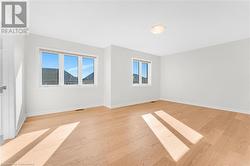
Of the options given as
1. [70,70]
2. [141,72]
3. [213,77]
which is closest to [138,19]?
[70,70]

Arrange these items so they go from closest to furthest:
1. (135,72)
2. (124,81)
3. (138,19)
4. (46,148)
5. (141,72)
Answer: (46,148) → (138,19) → (124,81) → (135,72) → (141,72)

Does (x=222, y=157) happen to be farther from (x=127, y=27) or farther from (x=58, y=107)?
(x=58, y=107)

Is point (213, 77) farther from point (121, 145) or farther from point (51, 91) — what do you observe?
point (51, 91)

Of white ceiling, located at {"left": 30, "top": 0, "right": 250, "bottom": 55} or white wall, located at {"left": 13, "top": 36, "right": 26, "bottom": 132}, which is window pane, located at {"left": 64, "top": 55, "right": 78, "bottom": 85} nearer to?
white ceiling, located at {"left": 30, "top": 0, "right": 250, "bottom": 55}

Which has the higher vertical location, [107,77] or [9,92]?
[107,77]

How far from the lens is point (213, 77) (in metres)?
4.13

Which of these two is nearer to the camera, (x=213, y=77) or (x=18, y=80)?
(x=18, y=80)

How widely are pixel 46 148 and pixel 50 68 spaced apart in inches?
99.0

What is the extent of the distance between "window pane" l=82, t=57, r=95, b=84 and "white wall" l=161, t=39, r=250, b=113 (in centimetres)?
373

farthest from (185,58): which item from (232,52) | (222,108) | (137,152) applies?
(137,152)

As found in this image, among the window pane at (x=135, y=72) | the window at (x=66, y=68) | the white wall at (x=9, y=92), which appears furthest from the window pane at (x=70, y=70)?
the window pane at (x=135, y=72)

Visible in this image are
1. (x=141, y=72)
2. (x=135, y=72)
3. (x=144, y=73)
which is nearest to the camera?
(x=135, y=72)
